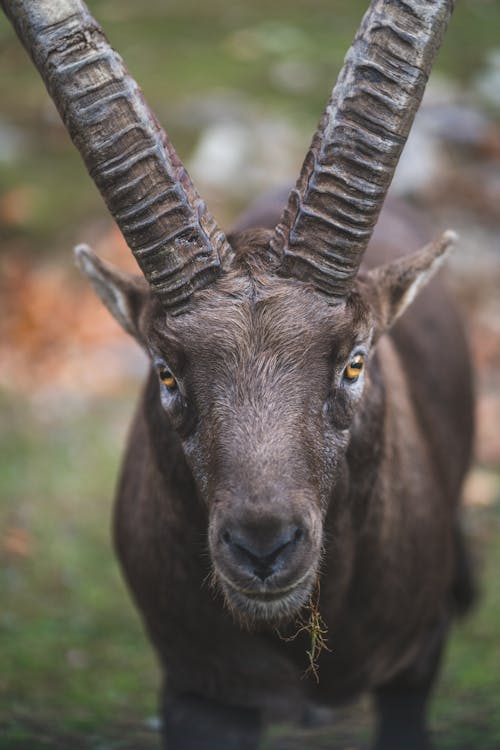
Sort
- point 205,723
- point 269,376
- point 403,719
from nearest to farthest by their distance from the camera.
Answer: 1. point 269,376
2. point 205,723
3. point 403,719

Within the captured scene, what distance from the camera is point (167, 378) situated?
4266mm

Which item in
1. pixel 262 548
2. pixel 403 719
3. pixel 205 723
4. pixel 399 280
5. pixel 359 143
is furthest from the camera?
pixel 403 719

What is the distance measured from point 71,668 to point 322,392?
409 cm

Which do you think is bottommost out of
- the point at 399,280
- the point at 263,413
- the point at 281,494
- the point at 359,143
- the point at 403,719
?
the point at 403,719

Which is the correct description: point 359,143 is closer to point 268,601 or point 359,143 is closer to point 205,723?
point 268,601

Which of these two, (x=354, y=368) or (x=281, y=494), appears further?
(x=354, y=368)

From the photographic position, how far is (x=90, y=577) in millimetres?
8430

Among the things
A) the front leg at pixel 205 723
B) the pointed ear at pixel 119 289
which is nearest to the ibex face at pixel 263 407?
the pointed ear at pixel 119 289

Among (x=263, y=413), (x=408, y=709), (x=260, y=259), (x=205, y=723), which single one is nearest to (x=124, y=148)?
(x=260, y=259)

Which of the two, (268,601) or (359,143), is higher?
(359,143)

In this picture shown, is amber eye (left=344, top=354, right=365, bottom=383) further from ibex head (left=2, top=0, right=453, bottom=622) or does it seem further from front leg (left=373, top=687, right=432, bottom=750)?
front leg (left=373, top=687, right=432, bottom=750)

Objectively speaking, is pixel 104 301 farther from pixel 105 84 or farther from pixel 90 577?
pixel 90 577

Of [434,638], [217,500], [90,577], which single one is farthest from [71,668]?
[217,500]

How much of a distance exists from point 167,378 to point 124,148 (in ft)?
3.03
